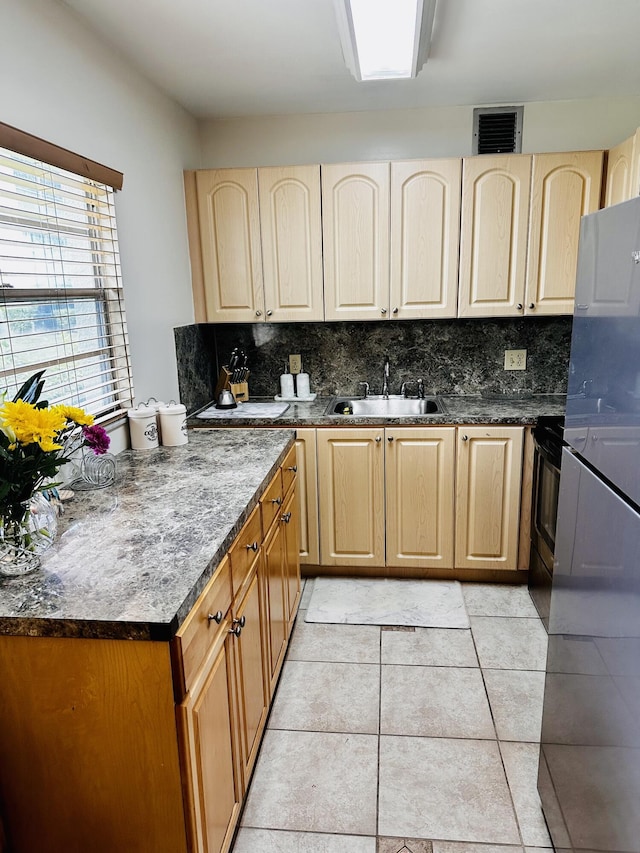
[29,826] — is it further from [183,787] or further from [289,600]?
[289,600]

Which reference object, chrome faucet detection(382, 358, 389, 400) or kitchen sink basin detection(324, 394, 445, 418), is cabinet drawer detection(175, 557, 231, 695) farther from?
chrome faucet detection(382, 358, 389, 400)

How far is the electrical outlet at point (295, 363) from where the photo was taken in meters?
3.42

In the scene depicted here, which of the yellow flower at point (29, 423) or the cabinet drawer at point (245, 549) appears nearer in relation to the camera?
the yellow flower at point (29, 423)

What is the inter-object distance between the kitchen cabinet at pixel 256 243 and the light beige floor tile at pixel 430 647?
1.63m

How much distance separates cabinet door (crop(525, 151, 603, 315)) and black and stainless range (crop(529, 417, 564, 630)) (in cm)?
68

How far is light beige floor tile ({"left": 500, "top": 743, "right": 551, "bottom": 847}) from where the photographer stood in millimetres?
1641

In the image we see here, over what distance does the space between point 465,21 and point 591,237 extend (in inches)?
49.6

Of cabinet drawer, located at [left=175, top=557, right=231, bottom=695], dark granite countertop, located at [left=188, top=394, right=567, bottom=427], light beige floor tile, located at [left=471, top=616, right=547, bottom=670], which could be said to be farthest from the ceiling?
light beige floor tile, located at [left=471, top=616, right=547, bottom=670]

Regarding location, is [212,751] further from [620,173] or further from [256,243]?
[620,173]

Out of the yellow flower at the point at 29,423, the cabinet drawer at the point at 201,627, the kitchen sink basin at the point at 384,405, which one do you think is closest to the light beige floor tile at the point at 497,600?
the kitchen sink basin at the point at 384,405

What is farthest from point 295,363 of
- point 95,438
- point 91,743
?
point 91,743

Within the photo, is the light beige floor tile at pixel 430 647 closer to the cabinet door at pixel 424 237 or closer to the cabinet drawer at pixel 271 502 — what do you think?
the cabinet drawer at pixel 271 502

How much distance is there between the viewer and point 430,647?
2504 millimetres

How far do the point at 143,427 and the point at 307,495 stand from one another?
0.96m
